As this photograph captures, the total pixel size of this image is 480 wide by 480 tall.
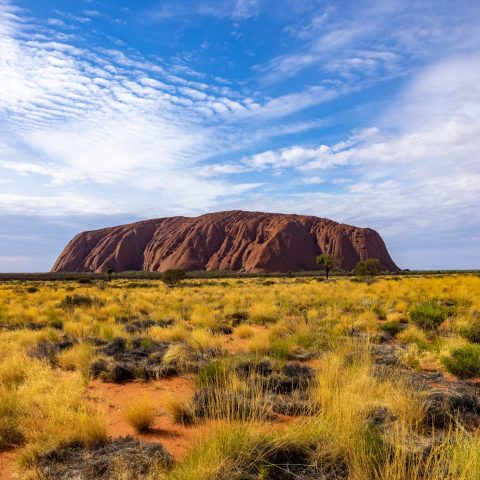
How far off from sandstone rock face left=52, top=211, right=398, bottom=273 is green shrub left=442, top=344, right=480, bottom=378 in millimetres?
99789

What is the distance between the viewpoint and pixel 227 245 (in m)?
126

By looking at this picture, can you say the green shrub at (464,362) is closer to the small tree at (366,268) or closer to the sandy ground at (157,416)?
the sandy ground at (157,416)

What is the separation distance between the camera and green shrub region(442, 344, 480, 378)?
6.87 meters

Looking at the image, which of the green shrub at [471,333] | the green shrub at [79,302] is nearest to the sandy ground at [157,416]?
the green shrub at [471,333]

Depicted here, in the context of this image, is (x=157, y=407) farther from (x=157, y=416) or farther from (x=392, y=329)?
(x=392, y=329)

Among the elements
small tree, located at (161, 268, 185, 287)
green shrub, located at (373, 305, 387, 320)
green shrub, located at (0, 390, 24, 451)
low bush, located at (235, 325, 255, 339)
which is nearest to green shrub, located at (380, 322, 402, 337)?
green shrub, located at (373, 305, 387, 320)

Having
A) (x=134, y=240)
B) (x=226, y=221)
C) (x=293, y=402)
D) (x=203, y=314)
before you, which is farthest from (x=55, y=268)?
(x=293, y=402)

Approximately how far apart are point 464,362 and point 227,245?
4695 inches

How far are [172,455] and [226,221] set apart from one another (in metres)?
135

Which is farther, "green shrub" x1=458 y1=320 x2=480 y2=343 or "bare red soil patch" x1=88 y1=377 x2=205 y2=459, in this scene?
"green shrub" x1=458 y1=320 x2=480 y2=343

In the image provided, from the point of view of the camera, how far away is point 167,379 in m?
7.26

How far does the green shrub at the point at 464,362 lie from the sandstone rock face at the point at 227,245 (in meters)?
99.8

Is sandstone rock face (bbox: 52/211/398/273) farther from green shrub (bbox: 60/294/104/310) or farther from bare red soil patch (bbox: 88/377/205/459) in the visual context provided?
bare red soil patch (bbox: 88/377/205/459)

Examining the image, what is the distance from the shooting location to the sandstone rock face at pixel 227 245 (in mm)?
116562
